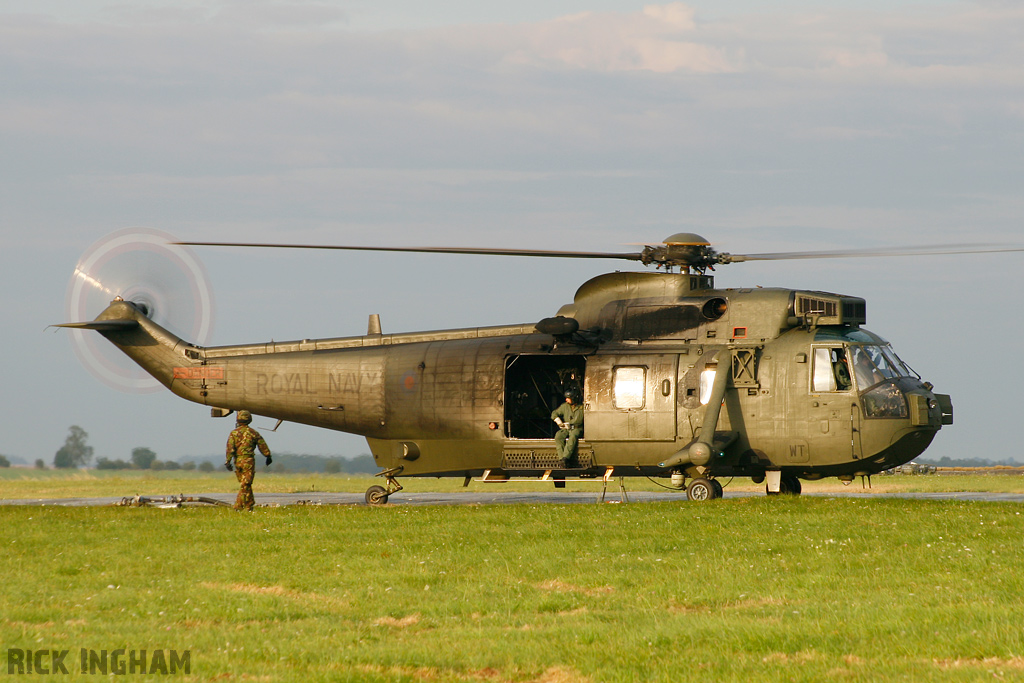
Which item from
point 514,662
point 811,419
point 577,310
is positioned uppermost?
point 577,310

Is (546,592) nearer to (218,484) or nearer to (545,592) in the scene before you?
(545,592)

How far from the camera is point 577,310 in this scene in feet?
85.6

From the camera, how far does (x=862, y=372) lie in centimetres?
2248

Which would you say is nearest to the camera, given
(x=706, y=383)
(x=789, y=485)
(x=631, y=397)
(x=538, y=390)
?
(x=706, y=383)

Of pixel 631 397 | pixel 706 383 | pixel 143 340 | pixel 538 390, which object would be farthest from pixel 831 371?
pixel 143 340

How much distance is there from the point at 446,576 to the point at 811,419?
11.0 metres

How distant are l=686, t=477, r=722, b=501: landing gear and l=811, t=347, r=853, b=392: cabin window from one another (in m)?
3.06

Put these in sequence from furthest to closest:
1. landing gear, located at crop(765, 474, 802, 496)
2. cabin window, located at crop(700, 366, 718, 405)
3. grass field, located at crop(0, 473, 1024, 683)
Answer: landing gear, located at crop(765, 474, 802, 496) < cabin window, located at crop(700, 366, 718, 405) < grass field, located at crop(0, 473, 1024, 683)

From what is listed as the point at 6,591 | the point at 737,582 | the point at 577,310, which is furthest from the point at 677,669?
the point at 577,310

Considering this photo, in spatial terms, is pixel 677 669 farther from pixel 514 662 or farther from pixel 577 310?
pixel 577 310

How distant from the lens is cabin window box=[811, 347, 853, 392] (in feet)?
74.0

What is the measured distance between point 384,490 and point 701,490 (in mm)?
8430

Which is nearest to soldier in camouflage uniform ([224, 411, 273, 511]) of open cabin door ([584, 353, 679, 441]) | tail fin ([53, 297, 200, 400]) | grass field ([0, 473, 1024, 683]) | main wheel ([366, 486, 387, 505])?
grass field ([0, 473, 1024, 683])

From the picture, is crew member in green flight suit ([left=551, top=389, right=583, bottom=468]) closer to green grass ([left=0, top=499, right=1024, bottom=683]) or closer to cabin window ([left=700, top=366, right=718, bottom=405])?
cabin window ([left=700, top=366, right=718, bottom=405])
